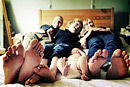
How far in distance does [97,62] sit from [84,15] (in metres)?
2.02

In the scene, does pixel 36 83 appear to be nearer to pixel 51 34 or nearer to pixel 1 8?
pixel 51 34

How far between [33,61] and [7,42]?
7.02 feet

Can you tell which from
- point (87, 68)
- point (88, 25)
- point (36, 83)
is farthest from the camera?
point (88, 25)

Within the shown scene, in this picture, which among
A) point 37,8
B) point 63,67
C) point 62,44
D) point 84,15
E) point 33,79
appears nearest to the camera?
point 33,79

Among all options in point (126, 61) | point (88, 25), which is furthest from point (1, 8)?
point (126, 61)

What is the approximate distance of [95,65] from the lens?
0.70 metres

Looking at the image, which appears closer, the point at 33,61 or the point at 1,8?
the point at 33,61

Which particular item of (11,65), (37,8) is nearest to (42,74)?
(11,65)

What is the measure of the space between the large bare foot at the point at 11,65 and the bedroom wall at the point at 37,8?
2119 millimetres

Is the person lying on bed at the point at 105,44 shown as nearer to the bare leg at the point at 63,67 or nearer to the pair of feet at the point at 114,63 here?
the pair of feet at the point at 114,63

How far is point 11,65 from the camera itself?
0.62 meters

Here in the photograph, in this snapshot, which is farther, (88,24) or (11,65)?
(88,24)

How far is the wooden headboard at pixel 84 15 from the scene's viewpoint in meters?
2.51

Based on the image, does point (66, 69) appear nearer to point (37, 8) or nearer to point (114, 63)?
point (114, 63)
